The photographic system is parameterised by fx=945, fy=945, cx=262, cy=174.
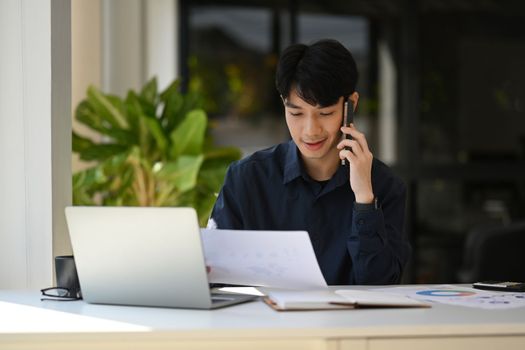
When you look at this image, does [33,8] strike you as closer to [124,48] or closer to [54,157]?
[54,157]

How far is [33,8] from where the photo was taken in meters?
2.83

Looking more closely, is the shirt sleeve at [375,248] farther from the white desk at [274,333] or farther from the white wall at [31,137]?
the white wall at [31,137]

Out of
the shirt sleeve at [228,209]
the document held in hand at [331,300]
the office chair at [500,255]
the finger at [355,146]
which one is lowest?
the office chair at [500,255]

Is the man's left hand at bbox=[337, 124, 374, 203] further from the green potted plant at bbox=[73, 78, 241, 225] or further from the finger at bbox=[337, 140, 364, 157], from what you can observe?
the green potted plant at bbox=[73, 78, 241, 225]

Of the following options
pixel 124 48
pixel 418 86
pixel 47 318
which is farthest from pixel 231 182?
pixel 418 86

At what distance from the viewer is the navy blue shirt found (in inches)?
108

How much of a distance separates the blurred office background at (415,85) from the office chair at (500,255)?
53.3 inches

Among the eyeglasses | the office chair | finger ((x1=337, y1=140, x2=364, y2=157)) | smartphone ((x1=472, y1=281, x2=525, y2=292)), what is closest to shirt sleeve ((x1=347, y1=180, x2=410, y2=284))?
finger ((x1=337, y1=140, x2=364, y2=157))

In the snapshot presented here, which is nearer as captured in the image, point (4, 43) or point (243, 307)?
point (243, 307)

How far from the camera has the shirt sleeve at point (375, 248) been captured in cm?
256

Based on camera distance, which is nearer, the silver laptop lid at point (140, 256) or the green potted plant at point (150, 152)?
the silver laptop lid at point (140, 256)

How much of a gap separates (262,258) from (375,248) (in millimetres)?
560

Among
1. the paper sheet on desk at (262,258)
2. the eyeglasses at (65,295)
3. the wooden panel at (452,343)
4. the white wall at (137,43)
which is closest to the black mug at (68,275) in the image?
the eyeglasses at (65,295)

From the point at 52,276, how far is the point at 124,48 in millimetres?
3467
